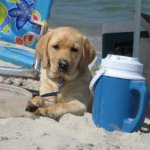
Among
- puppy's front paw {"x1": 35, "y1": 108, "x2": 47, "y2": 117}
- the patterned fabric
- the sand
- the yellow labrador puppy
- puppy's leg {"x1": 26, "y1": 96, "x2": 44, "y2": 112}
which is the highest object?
the patterned fabric

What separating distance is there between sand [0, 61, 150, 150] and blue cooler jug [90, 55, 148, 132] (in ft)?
0.23

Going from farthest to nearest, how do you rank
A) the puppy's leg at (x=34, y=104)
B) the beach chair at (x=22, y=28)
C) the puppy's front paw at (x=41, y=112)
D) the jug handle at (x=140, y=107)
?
the beach chair at (x=22, y=28)
the puppy's leg at (x=34, y=104)
the puppy's front paw at (x=41, y=112)
the jug handle at (x=140, y=107)

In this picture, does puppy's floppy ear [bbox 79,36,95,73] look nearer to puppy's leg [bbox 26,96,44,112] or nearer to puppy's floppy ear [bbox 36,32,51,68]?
puppy's floppy ear [bbox 36,32,51,68]

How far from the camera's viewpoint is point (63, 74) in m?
3.21

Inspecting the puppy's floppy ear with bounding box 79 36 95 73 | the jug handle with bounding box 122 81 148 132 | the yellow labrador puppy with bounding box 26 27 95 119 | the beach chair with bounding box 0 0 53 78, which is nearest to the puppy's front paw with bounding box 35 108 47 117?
the yellow labrador puppy with bounding box 26 27 95 119

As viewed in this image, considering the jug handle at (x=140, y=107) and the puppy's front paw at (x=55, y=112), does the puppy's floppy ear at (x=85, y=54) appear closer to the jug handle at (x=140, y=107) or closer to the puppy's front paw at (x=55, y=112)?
the puppy's front paw at (x=55, y=112)

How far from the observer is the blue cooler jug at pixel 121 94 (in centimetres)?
276

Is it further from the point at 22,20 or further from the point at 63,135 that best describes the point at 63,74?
the point at 22,20

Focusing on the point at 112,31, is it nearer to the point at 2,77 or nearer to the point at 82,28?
the point at 2,77

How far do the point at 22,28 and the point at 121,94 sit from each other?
6.60ft

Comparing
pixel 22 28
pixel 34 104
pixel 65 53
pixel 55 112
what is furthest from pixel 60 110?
pixel 22 28

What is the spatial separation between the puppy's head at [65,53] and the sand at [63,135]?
30 cm

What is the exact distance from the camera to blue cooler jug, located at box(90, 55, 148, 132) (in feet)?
9.06

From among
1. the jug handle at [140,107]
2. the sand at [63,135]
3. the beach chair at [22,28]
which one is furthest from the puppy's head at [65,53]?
the beach chair at [22,28]
